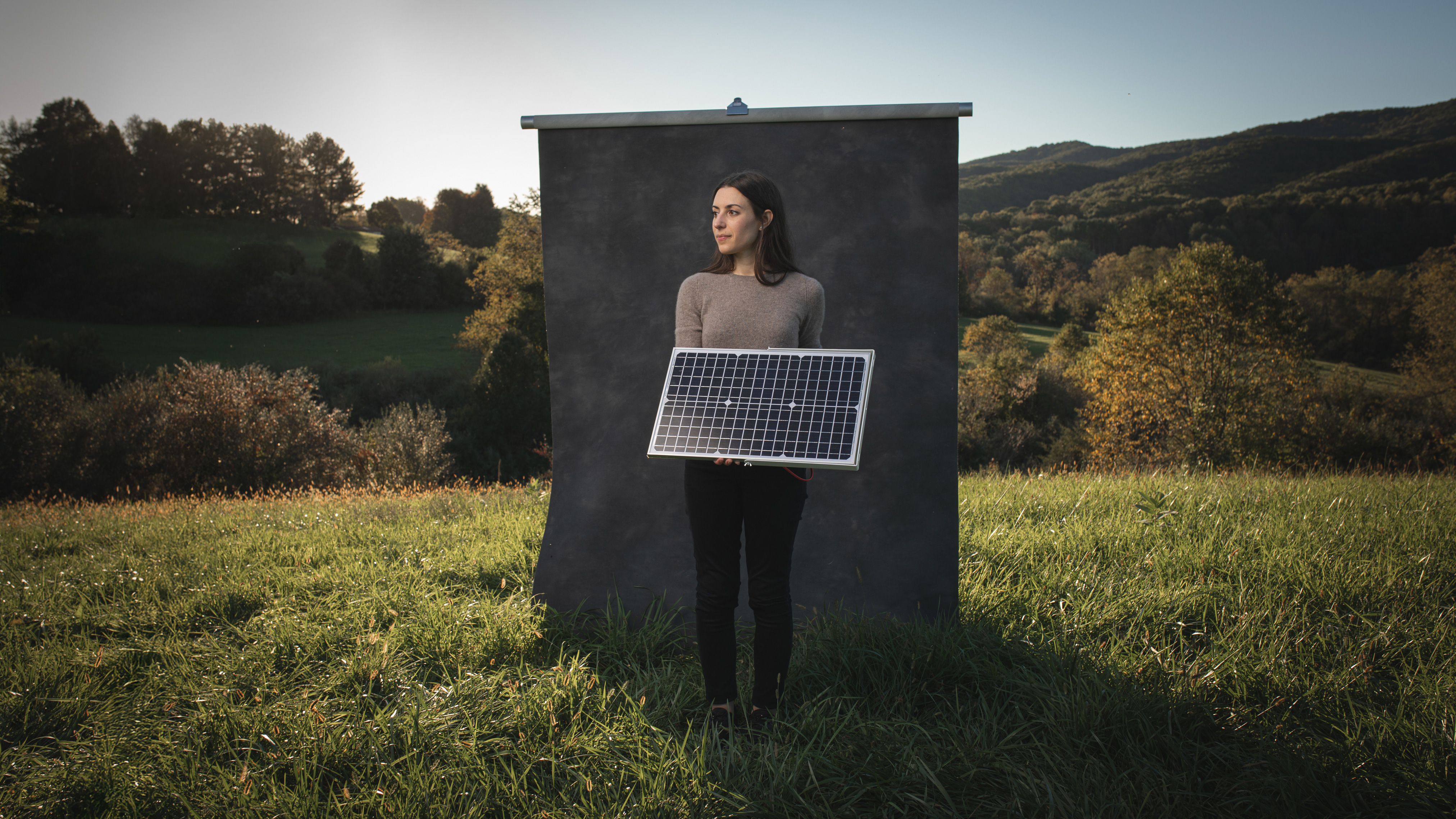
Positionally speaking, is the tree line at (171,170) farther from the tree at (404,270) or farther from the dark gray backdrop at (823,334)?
the dark gray backdrop at (823,334)

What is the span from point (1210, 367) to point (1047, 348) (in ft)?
56.3

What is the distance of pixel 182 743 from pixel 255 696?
0.83ft

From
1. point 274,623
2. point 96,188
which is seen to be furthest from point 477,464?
point 96,188

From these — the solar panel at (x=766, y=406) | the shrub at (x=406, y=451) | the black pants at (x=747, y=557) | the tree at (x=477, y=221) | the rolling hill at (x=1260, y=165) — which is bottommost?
the shrub at (x=406, y=451)

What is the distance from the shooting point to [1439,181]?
41.3 meters

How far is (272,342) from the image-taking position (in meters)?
32.6

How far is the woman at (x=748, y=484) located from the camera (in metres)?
2.23

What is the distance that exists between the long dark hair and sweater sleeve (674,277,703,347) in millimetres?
88

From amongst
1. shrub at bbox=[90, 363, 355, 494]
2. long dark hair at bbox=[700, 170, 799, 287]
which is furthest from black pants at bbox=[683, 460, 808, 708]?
shrub at bbox=[90, 363, 355, 494]

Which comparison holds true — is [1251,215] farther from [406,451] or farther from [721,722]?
[721,722]

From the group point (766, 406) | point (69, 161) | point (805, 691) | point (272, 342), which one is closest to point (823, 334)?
point (766, 406)

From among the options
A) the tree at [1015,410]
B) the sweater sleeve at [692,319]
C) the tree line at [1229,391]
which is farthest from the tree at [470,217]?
the sweater sleeve at [692,319]

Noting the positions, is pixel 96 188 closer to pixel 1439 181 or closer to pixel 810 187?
pixel 810 187

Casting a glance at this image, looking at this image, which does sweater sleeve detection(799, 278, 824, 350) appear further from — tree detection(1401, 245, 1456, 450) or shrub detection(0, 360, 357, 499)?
tree detection(1401, 245, 1456, 450)
